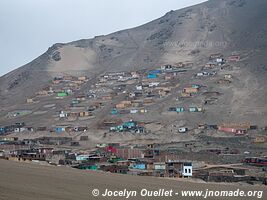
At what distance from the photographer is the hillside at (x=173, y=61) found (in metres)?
60.8

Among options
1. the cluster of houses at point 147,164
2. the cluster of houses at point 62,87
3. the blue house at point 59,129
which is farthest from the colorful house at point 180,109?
the cluster of houses at point 62,87

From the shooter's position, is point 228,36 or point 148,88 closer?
A: point 148,88

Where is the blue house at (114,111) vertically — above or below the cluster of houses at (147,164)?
above

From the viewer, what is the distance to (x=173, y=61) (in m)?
88.9

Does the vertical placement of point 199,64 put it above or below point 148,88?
above

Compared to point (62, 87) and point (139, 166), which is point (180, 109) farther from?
point (62, 87)

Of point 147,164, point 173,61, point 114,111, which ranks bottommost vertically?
point 147,164

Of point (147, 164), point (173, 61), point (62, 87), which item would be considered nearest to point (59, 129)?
point (62, 87)

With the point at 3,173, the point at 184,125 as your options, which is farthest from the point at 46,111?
the point at 3,173

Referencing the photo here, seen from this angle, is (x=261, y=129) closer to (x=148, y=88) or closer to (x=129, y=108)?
(x=129, y=108)

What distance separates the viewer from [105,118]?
205 feet

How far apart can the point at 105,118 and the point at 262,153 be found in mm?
26020

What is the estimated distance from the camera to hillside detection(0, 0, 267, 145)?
60781 mm

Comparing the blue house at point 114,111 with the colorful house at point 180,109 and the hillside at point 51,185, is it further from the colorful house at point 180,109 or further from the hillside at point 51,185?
the hillside at point 51,185
